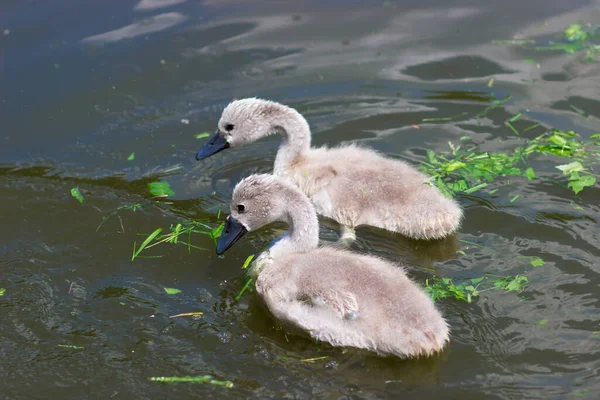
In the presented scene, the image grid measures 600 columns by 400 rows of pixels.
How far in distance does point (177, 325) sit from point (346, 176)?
2.02m

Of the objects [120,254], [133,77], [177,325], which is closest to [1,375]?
[177,325]

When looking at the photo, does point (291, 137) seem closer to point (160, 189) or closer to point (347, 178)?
point (347, 178)

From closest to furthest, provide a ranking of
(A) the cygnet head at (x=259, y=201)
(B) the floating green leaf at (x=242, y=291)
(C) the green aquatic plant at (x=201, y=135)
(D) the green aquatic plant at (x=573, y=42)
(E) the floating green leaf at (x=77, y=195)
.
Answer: (B) the floating green leaf at (x=242, y=291)
(A) the cygnet head at (x=259, y=201)
(E) the floating green leaf at (x=77, y=195)
(C) the green aquatic plant at (x=201, y=135)
(D) the green aquatic plant at (x=573, y=42)

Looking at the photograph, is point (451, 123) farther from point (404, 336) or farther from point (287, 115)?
point (404, 336)

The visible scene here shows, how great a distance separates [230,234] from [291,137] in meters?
1.41

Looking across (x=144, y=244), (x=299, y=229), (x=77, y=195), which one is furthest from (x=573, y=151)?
(x=77, y=195)

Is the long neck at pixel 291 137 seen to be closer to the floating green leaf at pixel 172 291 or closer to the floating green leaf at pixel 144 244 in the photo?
the floating green leaf at pixel 144 244

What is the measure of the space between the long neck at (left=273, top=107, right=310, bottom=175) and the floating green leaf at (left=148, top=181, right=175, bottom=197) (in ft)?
3.29

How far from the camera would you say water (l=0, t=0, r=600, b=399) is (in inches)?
189

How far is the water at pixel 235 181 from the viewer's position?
4.79 meters

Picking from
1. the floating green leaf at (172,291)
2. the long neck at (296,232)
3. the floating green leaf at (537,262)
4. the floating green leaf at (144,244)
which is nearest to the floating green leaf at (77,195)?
the floating green leaf at (144,244)

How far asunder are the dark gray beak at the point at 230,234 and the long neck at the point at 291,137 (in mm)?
1188

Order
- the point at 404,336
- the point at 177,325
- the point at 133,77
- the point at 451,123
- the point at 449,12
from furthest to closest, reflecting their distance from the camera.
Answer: the point at 449,12 → the point at 133,77 → the point at 451,123 → the point at 177,325 → the point at 404,336

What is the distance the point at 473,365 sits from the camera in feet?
15.5
